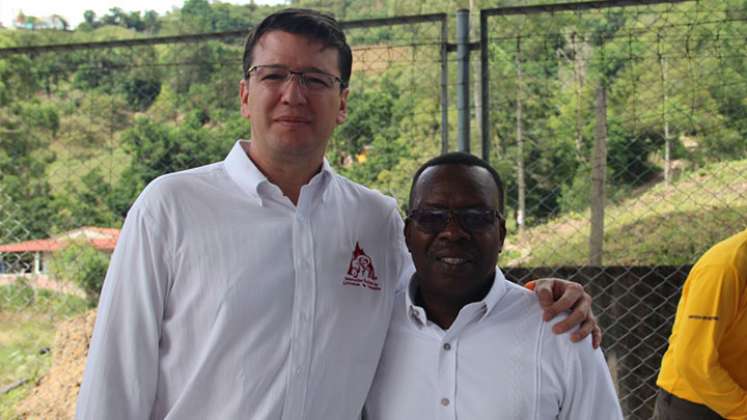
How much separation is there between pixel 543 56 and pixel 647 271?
1316 mm

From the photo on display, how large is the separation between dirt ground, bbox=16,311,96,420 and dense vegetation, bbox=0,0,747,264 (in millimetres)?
744

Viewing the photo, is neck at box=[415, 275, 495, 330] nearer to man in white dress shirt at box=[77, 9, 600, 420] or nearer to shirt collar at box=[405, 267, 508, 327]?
shirt collar at box=[405, 267, 508, 327]

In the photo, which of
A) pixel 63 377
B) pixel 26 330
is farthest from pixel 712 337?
pixel 26 330

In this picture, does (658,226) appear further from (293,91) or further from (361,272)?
(293,91)

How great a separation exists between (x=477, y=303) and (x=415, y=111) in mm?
2519

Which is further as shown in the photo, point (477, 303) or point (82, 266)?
point (82, 266)

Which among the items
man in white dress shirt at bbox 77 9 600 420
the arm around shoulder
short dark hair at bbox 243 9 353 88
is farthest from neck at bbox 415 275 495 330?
short dark hair at bbox 243 9 353 88

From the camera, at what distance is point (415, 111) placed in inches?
169

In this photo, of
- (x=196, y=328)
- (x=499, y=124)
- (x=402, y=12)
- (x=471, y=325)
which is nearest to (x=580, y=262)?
(x=499, y=124)

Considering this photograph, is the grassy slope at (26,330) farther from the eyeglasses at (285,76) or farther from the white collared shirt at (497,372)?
the white collared shirt at (497,372)

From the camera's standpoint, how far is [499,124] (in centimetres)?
466

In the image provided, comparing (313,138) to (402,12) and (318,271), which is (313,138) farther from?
(402,12)

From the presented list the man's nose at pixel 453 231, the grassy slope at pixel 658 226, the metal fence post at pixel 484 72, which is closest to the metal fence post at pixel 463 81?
the metal fence post at pixel 484 72

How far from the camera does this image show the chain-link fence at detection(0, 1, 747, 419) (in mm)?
4004
